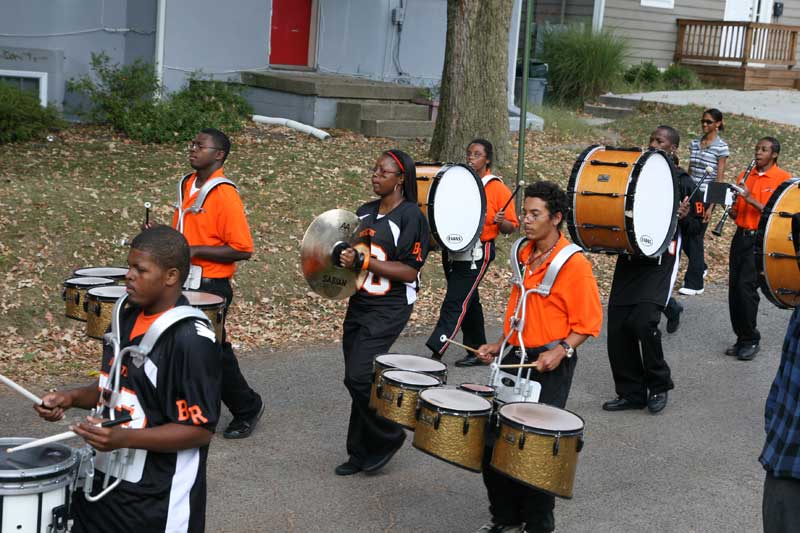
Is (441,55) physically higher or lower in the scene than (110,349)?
higher

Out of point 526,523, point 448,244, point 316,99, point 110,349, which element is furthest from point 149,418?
point 316,99

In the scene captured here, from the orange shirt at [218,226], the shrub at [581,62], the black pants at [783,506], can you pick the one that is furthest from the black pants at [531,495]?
the shrub at [581,62]

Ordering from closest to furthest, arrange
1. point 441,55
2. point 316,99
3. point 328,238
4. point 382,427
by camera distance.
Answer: point 328,238 < point 382,427 < point 316,99 < point 441,55

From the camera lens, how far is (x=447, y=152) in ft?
45.1

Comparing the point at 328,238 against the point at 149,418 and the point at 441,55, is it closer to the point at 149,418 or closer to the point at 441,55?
the point at 149,418

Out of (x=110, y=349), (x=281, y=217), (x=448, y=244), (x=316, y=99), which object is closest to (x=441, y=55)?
(x=316, y=99)

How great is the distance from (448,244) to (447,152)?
17.9 feet

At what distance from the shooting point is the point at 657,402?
26.3ft

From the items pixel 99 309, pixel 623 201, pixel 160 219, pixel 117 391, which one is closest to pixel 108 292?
pixel 99 309

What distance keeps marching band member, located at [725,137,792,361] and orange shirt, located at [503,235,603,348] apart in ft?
14.6

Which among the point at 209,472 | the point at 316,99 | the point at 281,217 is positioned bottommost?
the point at 209,472

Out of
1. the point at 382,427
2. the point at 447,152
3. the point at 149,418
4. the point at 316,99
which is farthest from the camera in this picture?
the point at 316,99

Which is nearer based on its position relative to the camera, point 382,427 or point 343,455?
point 382,427

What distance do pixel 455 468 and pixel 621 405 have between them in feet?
6.28
